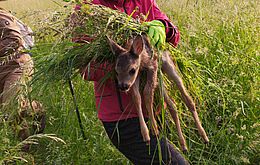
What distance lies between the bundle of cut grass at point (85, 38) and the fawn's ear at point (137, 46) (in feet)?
0.24

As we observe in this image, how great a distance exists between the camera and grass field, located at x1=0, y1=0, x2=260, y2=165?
342 cm

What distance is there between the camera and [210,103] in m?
3.57

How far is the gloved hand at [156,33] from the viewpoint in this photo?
2160 mm

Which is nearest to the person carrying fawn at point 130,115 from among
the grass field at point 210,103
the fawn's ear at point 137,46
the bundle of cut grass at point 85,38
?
the bundle of cut grass at point 85,38

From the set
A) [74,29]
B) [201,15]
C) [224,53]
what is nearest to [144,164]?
[74,29]

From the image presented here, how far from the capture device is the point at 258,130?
11.9ft

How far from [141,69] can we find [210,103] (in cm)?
151

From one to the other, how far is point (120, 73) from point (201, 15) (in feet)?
9.62

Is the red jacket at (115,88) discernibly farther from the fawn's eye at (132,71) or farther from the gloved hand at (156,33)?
the fawn's eye at (132,71)

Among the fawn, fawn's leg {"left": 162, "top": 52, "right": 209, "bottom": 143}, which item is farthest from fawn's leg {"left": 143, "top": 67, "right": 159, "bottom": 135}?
fawn's leg {"left": 162, "top": 52, "right": 209, "bottom": 143}

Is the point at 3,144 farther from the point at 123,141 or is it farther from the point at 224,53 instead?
the point at 224,53

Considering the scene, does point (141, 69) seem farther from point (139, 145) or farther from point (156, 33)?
point (139, 145)

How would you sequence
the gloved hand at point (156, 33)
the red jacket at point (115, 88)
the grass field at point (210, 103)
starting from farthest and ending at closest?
the grass field at point (210, 103)
the red jacket at point (115, 88)
the gloved hand at point (156, 33)

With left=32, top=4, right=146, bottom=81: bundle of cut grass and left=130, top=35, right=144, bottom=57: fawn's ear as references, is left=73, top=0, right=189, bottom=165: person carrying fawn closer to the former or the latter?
left=32, top=4, right=146, bottom=81: bundle of cut grass
